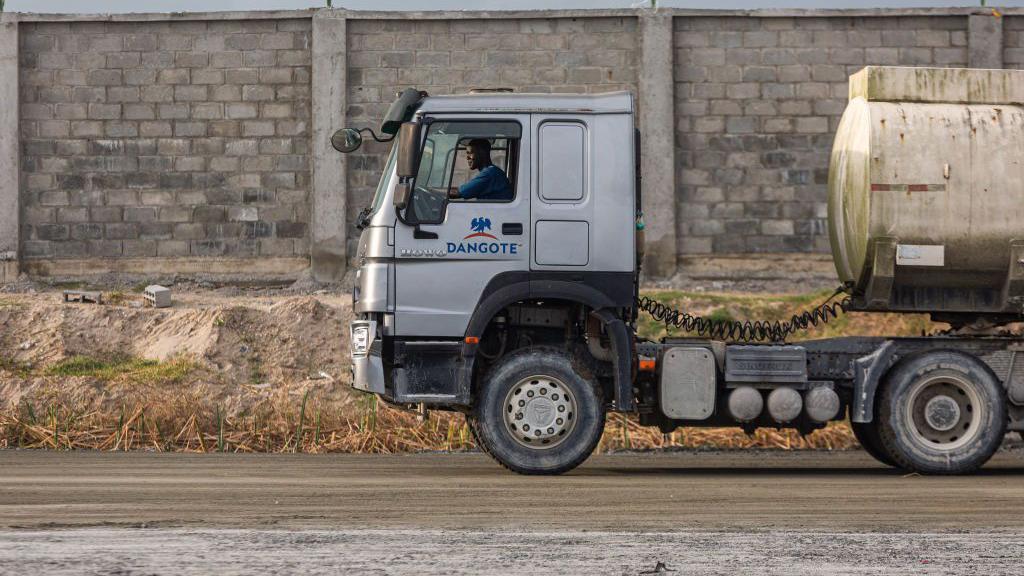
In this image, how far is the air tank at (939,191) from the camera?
1075 centimetres

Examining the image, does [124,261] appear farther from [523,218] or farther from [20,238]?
[523,218]

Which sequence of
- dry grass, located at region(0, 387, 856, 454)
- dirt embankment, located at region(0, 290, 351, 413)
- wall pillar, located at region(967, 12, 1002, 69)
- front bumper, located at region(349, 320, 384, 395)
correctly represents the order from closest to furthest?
1. front bumper, located at region(349, 320, 384, 395)
2. dry grass, located at region(0, 387, 856, 454)
3. dirt embankment, located at region(0, 290, 351, 413)
4. wall pillar, located at region(967, 12, 1002, 69)

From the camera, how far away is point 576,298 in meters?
10.3

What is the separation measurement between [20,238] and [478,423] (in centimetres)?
1067

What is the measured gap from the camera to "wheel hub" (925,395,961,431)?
10.9m

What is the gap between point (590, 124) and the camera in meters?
10.4

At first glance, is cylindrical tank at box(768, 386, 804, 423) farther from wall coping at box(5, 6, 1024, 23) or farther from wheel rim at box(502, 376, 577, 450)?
wall coping at box(5, 6, 1024, 23)

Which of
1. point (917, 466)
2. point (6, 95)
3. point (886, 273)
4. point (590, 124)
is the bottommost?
point (917, 466)

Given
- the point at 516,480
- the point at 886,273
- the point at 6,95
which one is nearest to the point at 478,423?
the point at 516,480

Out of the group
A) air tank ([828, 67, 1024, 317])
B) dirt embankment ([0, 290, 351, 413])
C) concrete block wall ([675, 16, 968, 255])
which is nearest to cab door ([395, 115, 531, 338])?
air tank ([828, 67, 1024, 317])

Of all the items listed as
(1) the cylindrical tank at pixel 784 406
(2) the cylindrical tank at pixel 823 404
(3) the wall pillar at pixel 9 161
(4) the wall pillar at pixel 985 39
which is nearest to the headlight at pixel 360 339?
(1) the cylindrical tank at pixel 784 406

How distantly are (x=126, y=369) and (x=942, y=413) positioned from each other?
9183 mm

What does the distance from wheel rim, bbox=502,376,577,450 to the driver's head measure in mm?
1653

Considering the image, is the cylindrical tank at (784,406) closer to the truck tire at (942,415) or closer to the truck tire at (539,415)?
the truck tire at (942,415)
